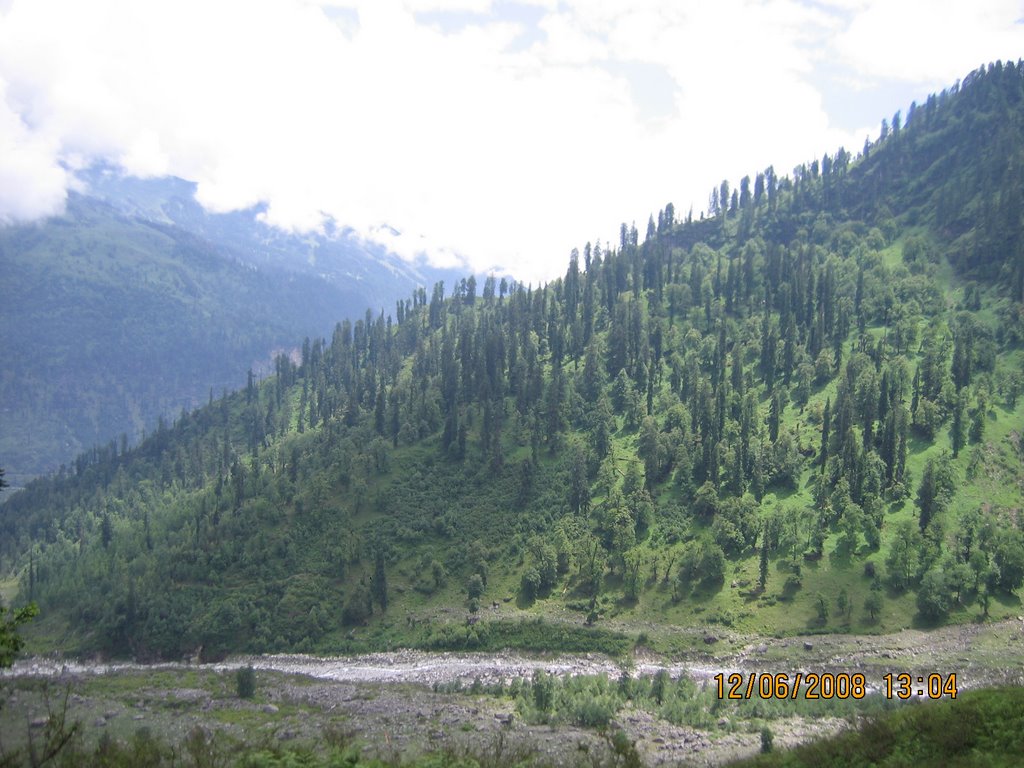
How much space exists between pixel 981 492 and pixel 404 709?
115 metres

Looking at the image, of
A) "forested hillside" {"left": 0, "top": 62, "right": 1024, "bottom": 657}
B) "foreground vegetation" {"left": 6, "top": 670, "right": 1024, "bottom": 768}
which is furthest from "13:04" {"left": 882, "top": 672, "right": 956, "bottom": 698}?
"forested hillside" {"left": 0, "top": 62, "right": 1024, "bottom": 657}

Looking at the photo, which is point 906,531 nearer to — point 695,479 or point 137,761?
point 695,479

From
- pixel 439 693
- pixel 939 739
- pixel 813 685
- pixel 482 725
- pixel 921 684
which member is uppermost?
pixel 939 739

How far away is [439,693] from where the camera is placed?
101 meters

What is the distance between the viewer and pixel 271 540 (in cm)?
15388

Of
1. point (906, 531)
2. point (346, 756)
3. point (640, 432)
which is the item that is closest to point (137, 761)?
point (346, 756)

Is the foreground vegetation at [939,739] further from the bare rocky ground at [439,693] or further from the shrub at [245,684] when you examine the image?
the shrub at [245,684]

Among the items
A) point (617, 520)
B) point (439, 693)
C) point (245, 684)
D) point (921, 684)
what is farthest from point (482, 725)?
point (617, 520)

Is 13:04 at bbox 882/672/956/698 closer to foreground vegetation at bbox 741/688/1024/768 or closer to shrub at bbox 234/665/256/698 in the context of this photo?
foreground vegetation at bbox 741/688/1024/768

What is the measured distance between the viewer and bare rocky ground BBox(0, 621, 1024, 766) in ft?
251

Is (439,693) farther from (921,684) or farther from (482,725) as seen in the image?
(921,684)

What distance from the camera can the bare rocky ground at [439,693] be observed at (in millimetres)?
76375

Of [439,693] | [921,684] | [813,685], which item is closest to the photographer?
[921,684]

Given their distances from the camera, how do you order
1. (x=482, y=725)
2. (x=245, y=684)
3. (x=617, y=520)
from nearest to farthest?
(x=482, y=725)
(x=245, y=684)
(x=617, y=520)
